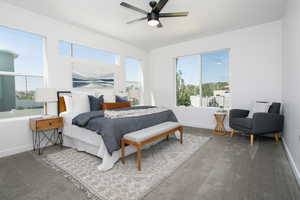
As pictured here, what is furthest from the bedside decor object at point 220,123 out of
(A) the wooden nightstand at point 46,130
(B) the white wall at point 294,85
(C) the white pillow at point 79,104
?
(A) the wooden nightstand at point 46,130

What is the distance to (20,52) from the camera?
299cm

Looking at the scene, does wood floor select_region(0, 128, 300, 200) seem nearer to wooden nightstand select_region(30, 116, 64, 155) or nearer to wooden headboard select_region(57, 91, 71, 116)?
wooden nightstand select_region(30, 116, 64, 155)

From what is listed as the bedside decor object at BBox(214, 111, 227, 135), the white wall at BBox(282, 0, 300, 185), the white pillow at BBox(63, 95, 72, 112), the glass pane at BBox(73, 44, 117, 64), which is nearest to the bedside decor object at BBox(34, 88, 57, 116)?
the white pillow at BBox(63, 95, 72, 112)

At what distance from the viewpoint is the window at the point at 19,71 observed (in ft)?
9.22

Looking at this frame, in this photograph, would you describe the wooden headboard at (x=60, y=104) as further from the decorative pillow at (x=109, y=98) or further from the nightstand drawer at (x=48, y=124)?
the decorative pillow at (x=109, y=98)

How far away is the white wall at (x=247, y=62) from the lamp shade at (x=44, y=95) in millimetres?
3834

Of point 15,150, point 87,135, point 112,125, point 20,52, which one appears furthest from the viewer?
point 20,52

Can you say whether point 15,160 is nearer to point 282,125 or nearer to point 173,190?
point 173,190

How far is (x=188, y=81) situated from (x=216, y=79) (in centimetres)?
94

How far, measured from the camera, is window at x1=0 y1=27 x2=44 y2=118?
2.81m

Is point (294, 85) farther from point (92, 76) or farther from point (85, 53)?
point (85, 53)

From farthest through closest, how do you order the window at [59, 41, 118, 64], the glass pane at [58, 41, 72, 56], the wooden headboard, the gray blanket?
the window at [59, 41, 118, 64]
the glass pane at [58, 41, 72, 56]
the wooden headboard
the gray blanket

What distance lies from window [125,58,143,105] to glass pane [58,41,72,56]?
74.6 inches

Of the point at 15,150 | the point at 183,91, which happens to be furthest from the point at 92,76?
the point at 183,91
